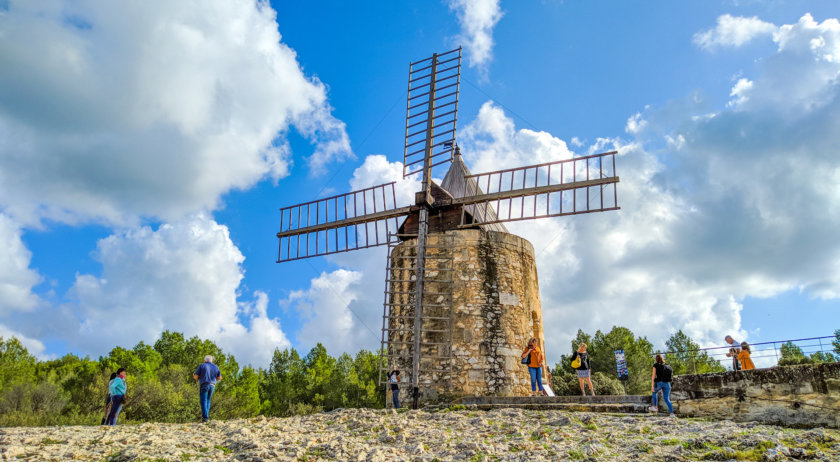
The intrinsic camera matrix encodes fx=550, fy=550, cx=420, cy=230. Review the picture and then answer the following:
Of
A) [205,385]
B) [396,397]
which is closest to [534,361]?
[396,397]

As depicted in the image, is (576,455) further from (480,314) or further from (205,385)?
(480,314)

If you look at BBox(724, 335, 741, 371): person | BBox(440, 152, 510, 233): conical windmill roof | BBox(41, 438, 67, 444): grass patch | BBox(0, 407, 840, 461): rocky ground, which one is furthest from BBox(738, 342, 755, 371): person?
BBox(41, 438, 67, 444): grass patch

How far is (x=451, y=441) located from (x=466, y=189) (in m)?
10.5

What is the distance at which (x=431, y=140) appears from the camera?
16.1 m

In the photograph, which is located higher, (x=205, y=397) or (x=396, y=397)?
(x=205, y=397)

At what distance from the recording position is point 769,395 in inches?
313

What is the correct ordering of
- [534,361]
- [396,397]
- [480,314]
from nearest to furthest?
[534,361]
[396,397]
[480,314]

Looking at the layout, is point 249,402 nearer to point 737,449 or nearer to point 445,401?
point 445,401

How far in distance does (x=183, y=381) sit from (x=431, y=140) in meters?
18.8

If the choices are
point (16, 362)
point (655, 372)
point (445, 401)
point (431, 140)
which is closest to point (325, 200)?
point (431, 140)

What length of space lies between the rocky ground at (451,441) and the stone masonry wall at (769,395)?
406 mm

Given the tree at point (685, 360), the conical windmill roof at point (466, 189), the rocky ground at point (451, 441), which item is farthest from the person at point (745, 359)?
the tree at point (685, 360)

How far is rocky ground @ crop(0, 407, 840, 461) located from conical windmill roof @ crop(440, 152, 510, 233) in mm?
7275

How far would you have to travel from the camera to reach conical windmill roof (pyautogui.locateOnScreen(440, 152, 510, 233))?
15.5m
